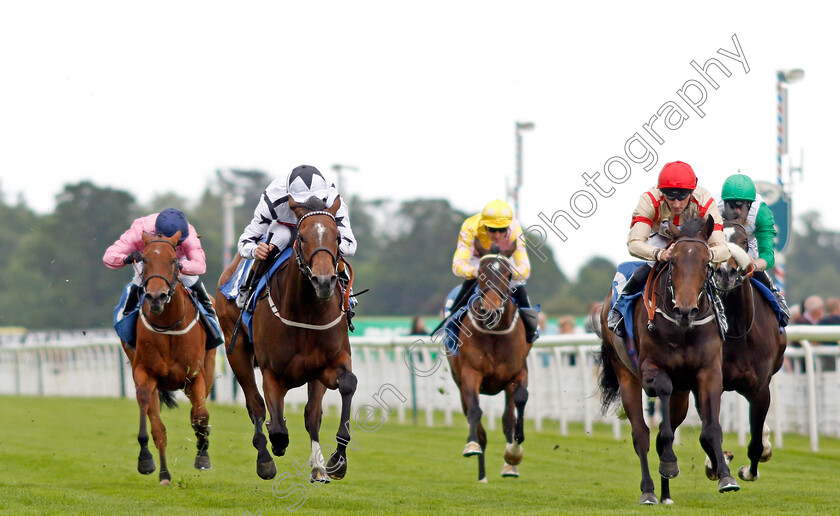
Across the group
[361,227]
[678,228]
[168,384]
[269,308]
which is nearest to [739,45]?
[678,228]

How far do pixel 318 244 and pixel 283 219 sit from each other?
1128mm

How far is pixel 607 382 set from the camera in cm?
888

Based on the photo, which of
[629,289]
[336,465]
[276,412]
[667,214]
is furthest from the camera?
[629,289]

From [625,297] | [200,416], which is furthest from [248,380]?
[625,297]

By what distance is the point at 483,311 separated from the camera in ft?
30.8

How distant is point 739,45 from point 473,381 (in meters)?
3.37

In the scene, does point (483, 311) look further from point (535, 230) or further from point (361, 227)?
point (361, 227)

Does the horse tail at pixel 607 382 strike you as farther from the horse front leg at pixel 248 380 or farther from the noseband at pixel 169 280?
the noseband at pixel 169 280

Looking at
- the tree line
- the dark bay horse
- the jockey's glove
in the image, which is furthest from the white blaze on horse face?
the tree line

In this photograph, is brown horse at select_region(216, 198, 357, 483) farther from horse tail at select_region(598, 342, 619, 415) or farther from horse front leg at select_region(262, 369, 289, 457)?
horse tail at select_region(598, 342, 619, 415)

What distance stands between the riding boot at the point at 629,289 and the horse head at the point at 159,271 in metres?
3.19

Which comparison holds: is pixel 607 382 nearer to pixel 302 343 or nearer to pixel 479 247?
pixel 479 247

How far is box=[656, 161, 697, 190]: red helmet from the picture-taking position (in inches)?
285

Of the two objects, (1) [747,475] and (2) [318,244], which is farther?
(1) [747,475]
